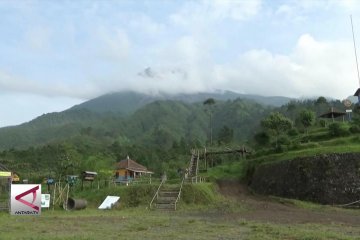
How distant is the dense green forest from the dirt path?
274 inches

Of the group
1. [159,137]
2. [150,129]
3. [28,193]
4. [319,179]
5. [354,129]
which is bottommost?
[319,179]

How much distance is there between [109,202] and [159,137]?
117423 millimetres

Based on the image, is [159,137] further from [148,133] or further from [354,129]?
[354,129]

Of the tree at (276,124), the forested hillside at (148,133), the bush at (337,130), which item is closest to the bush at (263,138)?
the tree at (276,124)

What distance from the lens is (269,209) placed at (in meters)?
28.5

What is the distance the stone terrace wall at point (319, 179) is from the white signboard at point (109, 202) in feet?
45.8

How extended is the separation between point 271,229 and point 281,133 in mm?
37672

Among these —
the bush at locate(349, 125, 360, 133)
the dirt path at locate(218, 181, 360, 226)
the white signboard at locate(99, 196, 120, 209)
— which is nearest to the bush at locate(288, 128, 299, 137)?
the bush at locate(349, 125, 360, 133)

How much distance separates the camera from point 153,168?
3164 inches

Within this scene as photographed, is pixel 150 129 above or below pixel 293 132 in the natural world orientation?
above

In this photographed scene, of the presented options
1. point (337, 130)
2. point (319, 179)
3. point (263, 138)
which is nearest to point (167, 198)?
point (319, 179)

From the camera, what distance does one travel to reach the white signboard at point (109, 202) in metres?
30.4

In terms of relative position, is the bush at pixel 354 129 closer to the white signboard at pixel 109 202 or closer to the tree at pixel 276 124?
the tree at pixel 276 124

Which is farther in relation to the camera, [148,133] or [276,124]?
[148,133]
